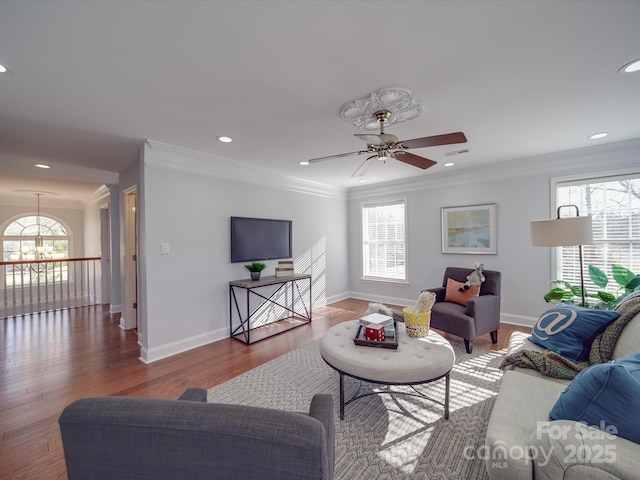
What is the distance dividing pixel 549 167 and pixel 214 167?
4.48 meters

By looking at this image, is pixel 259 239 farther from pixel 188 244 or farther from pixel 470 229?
pixel 470 229

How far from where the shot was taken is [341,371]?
6.44ft

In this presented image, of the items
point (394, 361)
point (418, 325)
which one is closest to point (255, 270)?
point (418, 325)

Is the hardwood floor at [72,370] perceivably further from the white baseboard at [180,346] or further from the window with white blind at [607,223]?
the window with white blind at [607,223]

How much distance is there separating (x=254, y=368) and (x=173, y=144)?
101 inches

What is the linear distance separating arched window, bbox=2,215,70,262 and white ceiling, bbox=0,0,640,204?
545cm

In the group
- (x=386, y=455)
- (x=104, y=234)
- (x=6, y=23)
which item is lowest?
(x=386, y=455)

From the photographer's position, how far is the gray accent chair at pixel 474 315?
10.0 ft

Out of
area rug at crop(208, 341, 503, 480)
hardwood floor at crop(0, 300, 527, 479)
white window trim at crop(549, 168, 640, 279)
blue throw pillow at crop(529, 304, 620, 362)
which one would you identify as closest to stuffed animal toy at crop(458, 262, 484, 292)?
hardwood floor at crop(0, 300, 527, 479)

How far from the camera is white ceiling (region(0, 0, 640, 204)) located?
1.33 metres

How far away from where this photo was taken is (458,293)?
355 cm

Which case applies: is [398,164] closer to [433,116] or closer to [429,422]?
[433,116]

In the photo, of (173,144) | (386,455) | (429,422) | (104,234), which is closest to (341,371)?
(386,455)

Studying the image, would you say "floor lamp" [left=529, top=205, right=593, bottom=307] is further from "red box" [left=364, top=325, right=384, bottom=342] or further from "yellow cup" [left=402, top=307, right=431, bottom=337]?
"red box" [left=364, top=325, right=384, bottom=342]
